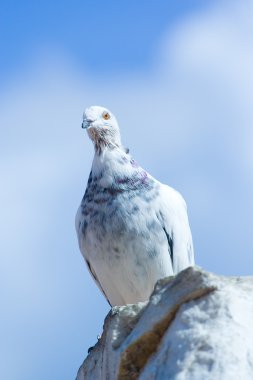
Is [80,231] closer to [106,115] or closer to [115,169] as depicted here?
[115,169]

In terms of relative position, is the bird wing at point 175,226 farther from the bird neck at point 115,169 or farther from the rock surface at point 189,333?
the rock surface at point 189,333

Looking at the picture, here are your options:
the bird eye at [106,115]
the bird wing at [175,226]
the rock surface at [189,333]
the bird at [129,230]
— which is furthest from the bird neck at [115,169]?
the rock surface at [189,333]

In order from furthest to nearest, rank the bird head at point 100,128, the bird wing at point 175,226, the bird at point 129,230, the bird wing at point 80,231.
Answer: the bird head at point 100,128 → the bird wing at point 80,231 → the bird wing at point 175,226 → the bird at point 129,230

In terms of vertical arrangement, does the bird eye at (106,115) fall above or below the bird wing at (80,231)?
above

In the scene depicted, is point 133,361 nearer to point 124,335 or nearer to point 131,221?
point 124,335

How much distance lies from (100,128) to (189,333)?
635 cm

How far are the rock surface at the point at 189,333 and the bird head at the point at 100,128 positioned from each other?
5.07 m

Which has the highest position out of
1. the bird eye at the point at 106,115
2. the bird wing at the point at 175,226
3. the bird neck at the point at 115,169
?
the bird eye at the point at 106,115

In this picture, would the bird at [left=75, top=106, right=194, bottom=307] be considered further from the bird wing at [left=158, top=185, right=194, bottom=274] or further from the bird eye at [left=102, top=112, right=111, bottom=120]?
the bird eye at [left=102, top=112, right=111, bottom=120]

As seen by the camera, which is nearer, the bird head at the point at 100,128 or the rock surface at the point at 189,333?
the rock surface at the point at 189,333

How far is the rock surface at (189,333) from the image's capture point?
221 inches

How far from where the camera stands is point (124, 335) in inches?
277

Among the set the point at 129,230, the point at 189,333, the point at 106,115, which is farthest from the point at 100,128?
the point at 189,333

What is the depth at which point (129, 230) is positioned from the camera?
10688mm
